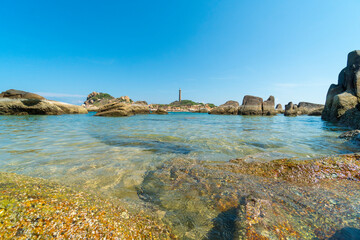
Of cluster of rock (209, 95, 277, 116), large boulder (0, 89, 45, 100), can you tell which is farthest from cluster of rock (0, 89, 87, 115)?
cluster of rock (209, 95, 277, 116)

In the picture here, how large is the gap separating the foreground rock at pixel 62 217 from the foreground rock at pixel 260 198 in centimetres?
36

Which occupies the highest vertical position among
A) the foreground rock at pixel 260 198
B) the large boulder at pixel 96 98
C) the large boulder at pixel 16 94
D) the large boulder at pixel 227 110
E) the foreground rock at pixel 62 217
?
the large boulder at pixel 96 98

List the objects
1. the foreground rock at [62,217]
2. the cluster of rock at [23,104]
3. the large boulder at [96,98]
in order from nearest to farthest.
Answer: the foreground rock at [62,217]
the cluster of rock at [23,104]
the large boulder at [96,98]

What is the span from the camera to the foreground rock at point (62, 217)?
39.4 inches

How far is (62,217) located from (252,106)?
112ft

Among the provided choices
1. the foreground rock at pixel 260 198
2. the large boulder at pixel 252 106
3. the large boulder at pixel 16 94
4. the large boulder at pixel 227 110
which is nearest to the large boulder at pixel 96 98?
the large boulder at pixel 227 110

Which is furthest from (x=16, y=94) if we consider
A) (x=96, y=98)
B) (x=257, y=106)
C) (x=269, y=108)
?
(x=96, y=98)

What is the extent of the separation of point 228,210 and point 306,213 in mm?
744

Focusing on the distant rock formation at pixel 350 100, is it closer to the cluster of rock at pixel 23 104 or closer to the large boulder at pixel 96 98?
the cluster of rock at pixel 23 104

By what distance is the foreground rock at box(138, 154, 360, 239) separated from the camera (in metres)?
1.28

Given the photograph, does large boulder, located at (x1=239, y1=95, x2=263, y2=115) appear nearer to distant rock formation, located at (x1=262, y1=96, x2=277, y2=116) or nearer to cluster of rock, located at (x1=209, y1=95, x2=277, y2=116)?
cluster of rock, located at (x1=209, y1=95, x2=277, y2=116)

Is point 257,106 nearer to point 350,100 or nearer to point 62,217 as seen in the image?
point 350,100

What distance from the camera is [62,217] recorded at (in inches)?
44.4

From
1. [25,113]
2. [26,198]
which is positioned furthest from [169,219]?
[25,113]
